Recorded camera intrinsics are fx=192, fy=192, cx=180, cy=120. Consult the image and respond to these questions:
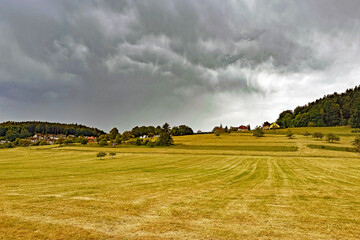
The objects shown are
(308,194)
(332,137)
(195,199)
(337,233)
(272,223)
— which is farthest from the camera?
(332,137)

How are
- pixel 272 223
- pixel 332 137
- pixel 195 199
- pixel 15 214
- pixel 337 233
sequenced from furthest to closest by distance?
pixel 332 137 → pixel 195 199 → pixel 15 214 → pixel 272 223 → pixel 337 233

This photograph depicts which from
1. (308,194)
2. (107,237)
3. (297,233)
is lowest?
(308,194)

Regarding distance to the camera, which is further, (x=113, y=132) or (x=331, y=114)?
(x=331, y=114)

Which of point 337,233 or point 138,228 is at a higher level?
point 138,228

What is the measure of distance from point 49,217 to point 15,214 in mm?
2101

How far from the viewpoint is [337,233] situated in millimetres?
8492

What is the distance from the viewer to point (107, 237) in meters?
7.84

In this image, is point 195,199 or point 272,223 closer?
point 272,223

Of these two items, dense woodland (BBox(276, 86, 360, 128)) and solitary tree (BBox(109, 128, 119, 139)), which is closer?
solitary tree (BBox(109, 128, 119, 139))

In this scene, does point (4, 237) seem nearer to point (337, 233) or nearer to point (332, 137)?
point (337, 233)

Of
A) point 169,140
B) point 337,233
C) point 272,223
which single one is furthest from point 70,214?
point 169,140

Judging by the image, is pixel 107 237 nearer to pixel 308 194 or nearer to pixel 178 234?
pixel 178 234

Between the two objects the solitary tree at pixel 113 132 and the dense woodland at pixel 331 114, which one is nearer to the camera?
the solitary tree at pixel 113 132

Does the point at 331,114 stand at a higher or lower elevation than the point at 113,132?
higher
